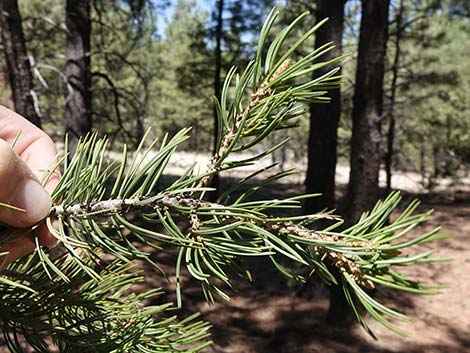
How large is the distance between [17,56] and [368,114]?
3.59 m

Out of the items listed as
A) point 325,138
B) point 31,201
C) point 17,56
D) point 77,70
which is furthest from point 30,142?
point 77,70

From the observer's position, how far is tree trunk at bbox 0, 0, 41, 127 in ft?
14.2

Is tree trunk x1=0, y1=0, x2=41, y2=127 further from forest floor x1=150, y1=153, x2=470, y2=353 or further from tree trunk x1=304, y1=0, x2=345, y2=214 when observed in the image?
tree trunk x1=304, y1=0, x2=345, y2=214

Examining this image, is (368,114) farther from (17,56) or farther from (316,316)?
(17,56)

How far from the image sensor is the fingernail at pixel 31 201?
0.55m

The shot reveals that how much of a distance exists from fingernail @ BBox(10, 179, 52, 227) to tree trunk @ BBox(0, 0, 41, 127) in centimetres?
419

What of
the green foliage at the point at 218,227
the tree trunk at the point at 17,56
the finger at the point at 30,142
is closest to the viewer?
the green foliage at the point at 218,227

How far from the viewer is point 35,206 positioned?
22.7 inches

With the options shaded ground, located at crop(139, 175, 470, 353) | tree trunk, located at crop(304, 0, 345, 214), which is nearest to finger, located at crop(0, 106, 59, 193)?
shaded ground, located at crop(139, 175, 470, 353)

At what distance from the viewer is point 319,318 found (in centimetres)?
450

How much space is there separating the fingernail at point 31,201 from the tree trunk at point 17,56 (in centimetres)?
419

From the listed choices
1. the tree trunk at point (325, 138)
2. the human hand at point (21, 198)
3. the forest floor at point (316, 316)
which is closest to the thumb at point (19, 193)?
the human hand at point (21, 198)

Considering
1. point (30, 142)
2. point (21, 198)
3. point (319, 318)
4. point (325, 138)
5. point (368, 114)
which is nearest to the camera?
point (21, 198)

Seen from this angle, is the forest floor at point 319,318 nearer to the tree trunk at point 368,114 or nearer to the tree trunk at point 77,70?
the tree trunk at point 368,114
